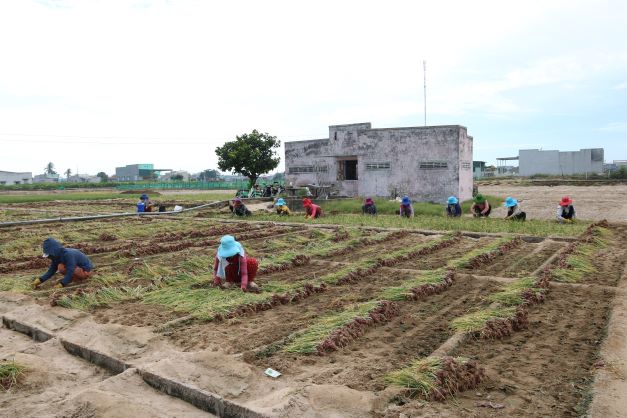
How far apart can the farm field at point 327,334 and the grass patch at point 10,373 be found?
6 centimetres

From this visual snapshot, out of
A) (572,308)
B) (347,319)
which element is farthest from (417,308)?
(572,308)

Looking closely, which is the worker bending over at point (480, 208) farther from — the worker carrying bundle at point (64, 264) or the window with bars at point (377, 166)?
the worker carrying bundle at point (64, 264)

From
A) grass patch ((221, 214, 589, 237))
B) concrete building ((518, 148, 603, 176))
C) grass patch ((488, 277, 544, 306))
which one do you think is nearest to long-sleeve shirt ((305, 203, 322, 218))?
grass patch ((221, 214, 589, 237))

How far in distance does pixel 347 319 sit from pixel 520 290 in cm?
245

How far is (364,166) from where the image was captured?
2484cm

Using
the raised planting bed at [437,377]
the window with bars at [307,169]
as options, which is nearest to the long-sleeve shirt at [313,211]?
the window with bars at [307,169]

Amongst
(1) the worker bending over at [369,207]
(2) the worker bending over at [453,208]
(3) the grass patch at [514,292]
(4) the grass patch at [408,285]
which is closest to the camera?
(3) the grass patch at [514,292]

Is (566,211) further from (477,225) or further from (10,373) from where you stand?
(10,373)

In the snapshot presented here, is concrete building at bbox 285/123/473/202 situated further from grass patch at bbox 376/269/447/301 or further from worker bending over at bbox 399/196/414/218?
grass patch at bbox 376/269/447/301

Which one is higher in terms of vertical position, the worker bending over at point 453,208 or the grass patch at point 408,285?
the worker bending over at point 453,208

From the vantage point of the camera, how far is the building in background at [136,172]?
297 ft

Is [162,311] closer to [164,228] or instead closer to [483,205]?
[164,228]

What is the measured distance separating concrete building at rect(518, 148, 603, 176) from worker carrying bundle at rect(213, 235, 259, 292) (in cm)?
5461

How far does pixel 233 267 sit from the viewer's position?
22.2 ft
